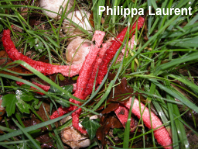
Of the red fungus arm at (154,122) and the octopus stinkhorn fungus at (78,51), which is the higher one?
the octopus stinkhorn fungus at (78,51)

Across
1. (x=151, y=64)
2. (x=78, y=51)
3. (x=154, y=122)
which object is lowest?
(x=154, y=122)

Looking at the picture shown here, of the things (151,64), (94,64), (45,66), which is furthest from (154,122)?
(45,66)

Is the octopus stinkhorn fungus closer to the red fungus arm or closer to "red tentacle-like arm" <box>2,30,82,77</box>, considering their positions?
"red tentacle-like arm" <box>2,30,82,77</box>

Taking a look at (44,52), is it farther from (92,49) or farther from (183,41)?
(183,41)

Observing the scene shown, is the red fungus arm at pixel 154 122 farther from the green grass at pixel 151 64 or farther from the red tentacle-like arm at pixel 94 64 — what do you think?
the red tentacle-like arm at pixel 94 64

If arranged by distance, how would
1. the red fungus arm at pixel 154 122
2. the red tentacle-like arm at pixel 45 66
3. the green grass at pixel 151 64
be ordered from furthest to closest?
the red tentacle-like arm at pixel 45 66 < the red fungus arm at pixel 154 122 < the green grass at pixel 151 64

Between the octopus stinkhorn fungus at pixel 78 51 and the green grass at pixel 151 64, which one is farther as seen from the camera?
the octopus stinkhorn fungus at pixel 78 51

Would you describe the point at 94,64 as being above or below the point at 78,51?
below

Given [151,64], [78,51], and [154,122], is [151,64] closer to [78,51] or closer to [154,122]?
[154,122]

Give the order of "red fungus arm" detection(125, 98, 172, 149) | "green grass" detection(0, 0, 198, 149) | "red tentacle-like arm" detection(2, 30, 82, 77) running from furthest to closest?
"red tentacle-like arm" detection(2, 30, 82, 77)
"red fungus arm" detection(125, 98, 172, 149)
"green grass" detection(0, 0, 198, 149)

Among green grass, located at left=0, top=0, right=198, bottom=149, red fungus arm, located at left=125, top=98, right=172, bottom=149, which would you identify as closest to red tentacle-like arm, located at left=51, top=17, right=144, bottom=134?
green grass, located at left=0, top=0, right=198, bottom=149

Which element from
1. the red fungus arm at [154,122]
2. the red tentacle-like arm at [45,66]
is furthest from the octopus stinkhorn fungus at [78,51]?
the red fungus arm at [154,122]

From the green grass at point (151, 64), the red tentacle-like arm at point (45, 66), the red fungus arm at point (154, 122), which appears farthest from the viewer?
the red tentacle-like arm at point (45, 66)
